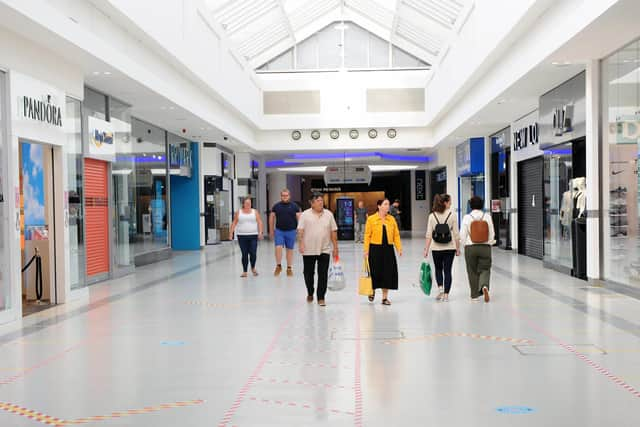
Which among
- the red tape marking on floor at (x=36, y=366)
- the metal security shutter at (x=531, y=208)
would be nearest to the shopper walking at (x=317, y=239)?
the red tape marking on floor at (x=36, y=366)

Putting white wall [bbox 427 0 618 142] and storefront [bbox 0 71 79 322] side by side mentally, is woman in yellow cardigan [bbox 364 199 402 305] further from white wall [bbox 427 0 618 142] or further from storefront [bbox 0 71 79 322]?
storefront [bbox 0 71 79 322]

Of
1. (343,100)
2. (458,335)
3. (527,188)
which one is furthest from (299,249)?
(343,100)

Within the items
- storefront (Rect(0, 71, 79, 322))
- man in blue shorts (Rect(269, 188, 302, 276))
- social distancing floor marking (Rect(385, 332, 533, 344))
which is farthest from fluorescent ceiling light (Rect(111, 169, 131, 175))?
social distancing floor marking (Rect(385, 332, 533, 344))

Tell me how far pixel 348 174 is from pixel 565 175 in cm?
1900

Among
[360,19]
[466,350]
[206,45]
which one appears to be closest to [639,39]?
[466,350]

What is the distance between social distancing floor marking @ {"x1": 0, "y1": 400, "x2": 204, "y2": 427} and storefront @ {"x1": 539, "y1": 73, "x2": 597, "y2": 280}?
960 cm

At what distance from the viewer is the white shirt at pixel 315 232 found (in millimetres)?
10016

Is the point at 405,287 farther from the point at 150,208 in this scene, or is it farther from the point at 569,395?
the point at 150,208

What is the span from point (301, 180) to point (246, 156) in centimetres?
1907

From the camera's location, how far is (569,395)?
5172mm

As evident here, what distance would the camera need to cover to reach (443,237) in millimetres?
10328

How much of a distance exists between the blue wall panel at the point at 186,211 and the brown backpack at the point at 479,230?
15.7 m

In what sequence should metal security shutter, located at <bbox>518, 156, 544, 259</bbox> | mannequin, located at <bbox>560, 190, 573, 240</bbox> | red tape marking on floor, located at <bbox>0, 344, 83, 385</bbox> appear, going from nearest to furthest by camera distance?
red tape marking on floor, located at <bbox>0, 344, 83, 385</bbox>, mannequin, located at <bbox>560, 190, 573, 240</bbox>, metal security shutter, located at <bbox>518, 156, 544, 259</bbox>

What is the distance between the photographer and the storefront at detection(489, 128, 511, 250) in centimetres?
2161
